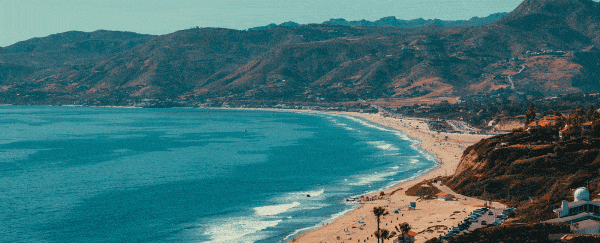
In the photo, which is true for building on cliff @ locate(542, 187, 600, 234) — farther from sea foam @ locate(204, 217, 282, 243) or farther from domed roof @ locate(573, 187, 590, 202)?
sea foam @ locate(204, 217, 282, 243)

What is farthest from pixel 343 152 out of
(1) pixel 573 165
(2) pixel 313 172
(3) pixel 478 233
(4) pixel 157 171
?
(3) pixel 478 233

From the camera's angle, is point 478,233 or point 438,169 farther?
point 438,169

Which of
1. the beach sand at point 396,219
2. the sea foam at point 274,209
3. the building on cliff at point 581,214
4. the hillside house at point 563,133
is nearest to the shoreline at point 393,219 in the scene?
the beach sand at point 396,219

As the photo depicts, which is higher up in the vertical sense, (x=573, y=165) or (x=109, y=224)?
(x=573, y=165)

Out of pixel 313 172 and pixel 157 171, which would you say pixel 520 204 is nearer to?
pixel 313 172

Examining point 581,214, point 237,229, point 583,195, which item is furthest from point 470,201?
point 237,229

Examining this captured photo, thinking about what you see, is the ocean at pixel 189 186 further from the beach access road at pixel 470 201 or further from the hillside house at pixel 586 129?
the hillside house at pixel 586 129

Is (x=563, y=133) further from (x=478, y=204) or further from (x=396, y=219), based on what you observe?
(x=396, y=219)
